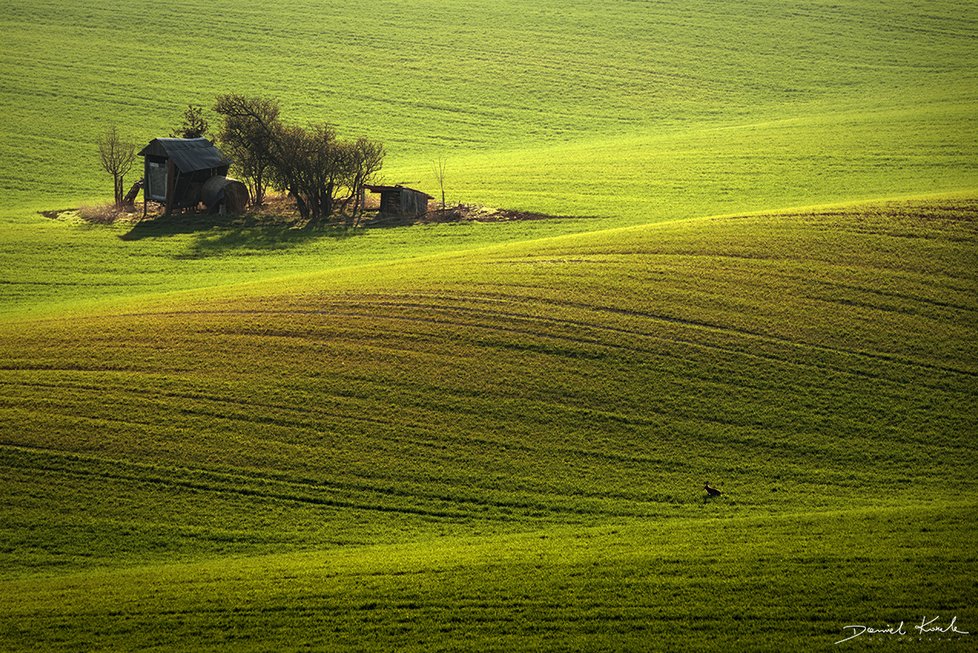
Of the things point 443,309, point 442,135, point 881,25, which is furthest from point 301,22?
point 443,309

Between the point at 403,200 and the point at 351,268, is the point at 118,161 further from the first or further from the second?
the point at 351,268

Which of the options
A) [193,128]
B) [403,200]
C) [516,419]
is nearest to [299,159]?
[403,200]

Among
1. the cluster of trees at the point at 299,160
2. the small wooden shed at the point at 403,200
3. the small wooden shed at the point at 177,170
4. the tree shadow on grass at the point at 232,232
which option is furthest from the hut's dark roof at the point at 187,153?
the small wooden shed at the point at 403,200

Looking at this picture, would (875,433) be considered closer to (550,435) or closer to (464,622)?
(550,435)

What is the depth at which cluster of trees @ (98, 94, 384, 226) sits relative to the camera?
55219 mm

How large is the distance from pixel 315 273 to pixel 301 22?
64.0 metres

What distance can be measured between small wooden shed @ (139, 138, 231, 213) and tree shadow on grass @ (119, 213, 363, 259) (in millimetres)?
1336

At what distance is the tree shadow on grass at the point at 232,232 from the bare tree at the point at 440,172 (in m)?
5.61

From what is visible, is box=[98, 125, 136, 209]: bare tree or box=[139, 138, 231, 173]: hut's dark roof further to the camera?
box=[98, 125, 136, 209]: bare tree

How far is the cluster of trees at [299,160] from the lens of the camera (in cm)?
5522

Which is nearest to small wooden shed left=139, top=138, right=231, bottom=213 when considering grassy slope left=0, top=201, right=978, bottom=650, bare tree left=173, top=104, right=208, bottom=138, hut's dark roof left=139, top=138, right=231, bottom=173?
hut's dark roof left=139, top=138, right=231, bottom=173

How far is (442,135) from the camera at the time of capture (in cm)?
7681

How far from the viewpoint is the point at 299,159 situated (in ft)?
180

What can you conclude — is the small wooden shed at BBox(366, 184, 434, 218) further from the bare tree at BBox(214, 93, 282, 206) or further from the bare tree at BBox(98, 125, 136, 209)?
the bare tree at BBox(98, 125, 136, 209)
